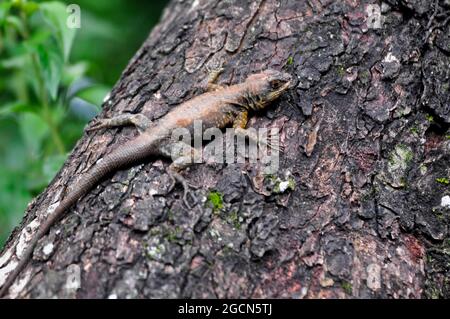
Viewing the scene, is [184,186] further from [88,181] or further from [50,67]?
[50,67]

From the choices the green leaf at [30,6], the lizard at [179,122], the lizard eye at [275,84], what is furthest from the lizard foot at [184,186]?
the green leaf at [30,6]

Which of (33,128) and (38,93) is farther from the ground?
(38,93)

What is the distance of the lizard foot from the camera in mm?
4071

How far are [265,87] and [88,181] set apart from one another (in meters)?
1.80

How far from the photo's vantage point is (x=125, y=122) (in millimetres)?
4926

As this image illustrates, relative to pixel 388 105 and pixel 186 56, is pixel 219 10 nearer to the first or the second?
pixel 186 56

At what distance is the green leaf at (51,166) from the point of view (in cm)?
541

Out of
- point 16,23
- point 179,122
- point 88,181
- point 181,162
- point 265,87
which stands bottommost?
point 88,181

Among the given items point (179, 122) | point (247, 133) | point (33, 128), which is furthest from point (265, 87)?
point (33, 128)

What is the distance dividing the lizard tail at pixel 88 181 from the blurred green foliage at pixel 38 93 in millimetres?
1139

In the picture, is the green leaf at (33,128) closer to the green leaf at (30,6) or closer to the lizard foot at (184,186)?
the green leaf at (30,6)

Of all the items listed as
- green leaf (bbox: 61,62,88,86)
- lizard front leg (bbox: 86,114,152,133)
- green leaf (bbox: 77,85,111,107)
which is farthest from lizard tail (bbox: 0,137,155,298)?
green leaf (bbox: 61,62,88,86)

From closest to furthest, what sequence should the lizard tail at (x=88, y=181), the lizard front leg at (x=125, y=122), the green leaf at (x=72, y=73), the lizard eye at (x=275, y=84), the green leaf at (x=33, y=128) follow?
the lizard tail at (x=88, y=181)
the lizard front leg at (x=125, y=122)
the lizard eye at (x=275, y=84)
the green leaf at (x=33, y=128)
the green leaf at (x=72, y=73)

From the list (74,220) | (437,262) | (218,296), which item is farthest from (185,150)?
(437,262)
